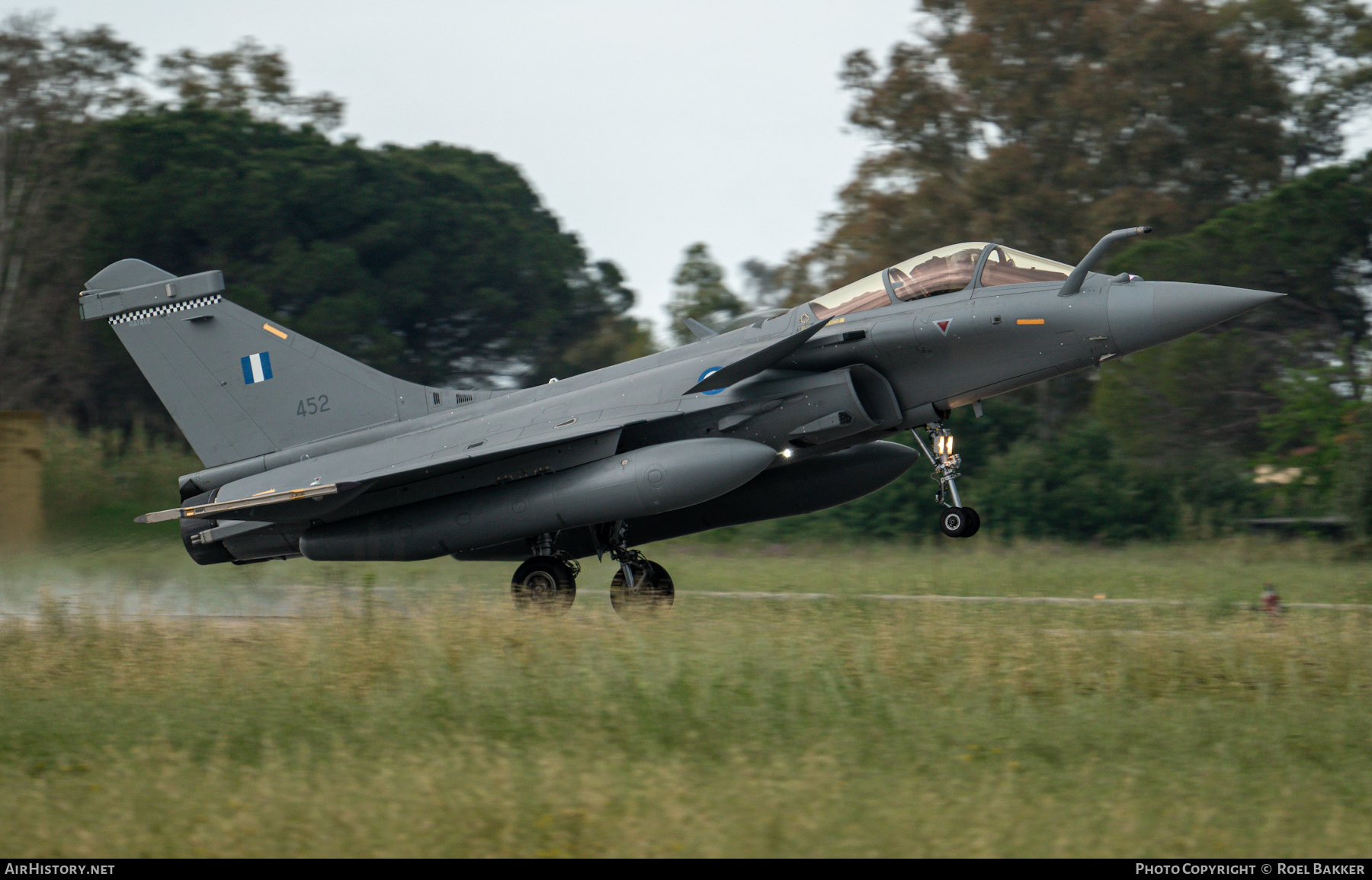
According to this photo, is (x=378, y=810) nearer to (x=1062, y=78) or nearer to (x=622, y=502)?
(x=622, y=502)

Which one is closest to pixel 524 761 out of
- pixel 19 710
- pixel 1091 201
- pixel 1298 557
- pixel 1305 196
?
pixel 19 710

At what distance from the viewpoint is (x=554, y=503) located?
40.8ft

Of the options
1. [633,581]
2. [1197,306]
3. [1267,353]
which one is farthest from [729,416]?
[1267,353]

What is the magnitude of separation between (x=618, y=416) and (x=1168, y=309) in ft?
17.4

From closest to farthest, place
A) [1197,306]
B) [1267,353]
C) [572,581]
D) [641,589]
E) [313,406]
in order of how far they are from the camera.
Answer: [1197,306]
[572,581]
[641,589]
[313,406]
[1267,353]

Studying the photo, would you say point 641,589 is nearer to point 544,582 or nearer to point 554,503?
point 544,582

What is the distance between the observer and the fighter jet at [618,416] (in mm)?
11789

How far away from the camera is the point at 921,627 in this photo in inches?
436

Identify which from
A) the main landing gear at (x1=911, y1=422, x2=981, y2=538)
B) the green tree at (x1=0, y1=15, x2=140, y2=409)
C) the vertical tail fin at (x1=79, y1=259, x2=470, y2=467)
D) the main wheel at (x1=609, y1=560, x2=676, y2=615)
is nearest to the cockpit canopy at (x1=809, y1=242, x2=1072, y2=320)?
the main landing gear at (x1=911, y1=422, x2=981, y2=538)

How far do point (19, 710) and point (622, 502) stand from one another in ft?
17.4

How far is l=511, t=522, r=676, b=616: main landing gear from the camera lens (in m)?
12.9

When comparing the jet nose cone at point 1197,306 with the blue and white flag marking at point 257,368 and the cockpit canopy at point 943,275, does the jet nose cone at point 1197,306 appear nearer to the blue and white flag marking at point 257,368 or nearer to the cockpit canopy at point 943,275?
the cockpit canopy at point 943,275

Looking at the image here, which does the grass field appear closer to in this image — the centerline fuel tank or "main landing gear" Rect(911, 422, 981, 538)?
the centerline fuel tank
